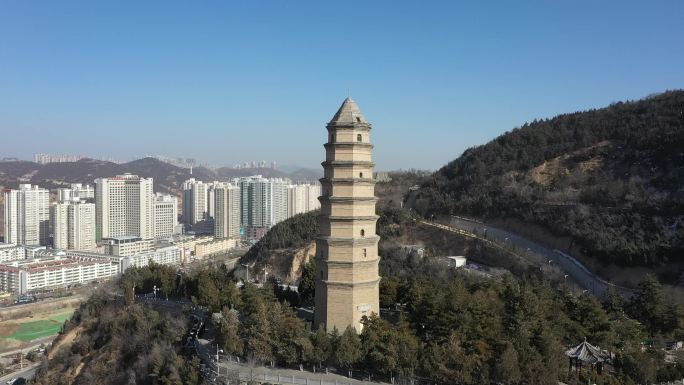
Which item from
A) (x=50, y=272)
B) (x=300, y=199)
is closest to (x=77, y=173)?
(x=300, y=199)

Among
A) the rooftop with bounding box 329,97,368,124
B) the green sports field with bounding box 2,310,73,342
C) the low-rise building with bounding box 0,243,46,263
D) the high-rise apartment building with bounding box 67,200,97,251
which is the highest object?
the rooftop with bounding box 329,97,368,124

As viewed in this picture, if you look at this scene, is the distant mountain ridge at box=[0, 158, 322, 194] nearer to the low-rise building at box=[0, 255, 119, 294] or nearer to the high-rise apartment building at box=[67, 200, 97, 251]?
the high-rise apartment building at box=[67, 200, 97, 251]

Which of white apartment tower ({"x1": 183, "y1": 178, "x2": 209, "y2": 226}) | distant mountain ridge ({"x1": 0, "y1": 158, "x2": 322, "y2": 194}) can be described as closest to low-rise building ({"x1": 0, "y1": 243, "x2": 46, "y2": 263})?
white apartment tower ({"x1": 183, "y1": 178, "x2": 209, "y2": 226})

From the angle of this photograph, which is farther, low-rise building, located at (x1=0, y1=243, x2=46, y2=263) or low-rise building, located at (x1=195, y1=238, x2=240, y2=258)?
low-rise building, located at (x1=195, y1=238, x2=240, y2=258)

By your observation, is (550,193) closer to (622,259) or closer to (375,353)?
(622,259)

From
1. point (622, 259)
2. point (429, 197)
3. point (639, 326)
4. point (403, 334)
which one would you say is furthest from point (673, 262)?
point (429, 197)

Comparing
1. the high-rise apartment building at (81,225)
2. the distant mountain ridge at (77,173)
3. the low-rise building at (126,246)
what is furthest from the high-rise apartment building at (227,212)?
the distant mountain ridge at (77,173)

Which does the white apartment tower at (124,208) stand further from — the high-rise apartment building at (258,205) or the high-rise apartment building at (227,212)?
the high-rise apartment building at (258,205)
